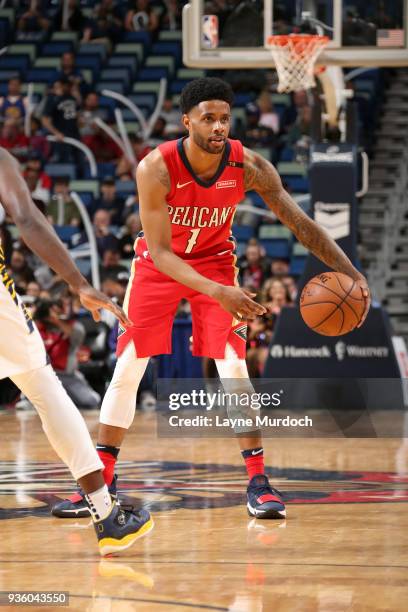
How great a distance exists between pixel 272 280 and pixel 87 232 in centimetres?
294

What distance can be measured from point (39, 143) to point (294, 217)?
10.5m

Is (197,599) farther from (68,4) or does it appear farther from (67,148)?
(68,4)

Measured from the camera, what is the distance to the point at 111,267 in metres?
12.1

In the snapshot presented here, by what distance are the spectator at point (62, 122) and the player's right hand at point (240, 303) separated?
1105 cm

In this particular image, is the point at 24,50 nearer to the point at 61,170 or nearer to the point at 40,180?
the point at 61,170

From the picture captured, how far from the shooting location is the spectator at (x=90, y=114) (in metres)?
15.5

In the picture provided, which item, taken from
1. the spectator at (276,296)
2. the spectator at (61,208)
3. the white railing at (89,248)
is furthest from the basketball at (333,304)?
the spectator at (61,208)

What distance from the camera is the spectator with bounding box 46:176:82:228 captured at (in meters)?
13.9

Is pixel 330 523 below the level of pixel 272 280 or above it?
above

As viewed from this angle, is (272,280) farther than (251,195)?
No

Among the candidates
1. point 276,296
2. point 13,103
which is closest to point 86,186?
point 13,103

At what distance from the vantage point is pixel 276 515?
516cm

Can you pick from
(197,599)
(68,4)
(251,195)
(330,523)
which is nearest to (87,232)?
(251,195)

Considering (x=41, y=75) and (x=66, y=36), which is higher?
(x=66, y=36)
